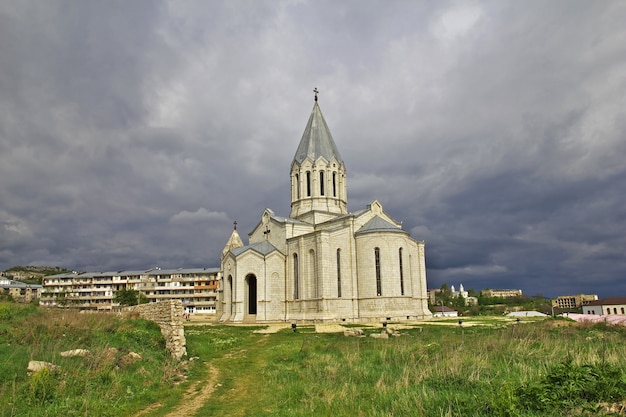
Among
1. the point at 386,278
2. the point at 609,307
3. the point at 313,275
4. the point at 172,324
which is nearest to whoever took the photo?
the point at 172,324

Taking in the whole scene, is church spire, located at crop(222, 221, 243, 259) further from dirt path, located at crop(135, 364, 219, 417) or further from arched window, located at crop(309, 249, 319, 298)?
dirt path, located at crop(135, 364, 219, 417)

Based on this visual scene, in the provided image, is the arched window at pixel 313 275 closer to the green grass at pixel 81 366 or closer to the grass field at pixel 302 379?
the grass field at pixel 302 379

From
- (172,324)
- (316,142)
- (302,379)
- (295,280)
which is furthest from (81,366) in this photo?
(316,142)

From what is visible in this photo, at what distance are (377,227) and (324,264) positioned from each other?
5.28 metres

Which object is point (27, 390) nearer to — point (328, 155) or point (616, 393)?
point (616, 393)

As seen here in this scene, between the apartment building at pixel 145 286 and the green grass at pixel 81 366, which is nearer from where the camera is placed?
the green grass at pixel 81 366

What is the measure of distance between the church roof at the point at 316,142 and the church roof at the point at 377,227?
780 centimetres

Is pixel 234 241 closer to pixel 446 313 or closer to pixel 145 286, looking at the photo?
pixel 446 313

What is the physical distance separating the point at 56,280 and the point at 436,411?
91.4m

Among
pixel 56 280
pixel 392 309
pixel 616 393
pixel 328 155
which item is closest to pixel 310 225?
pixel 328 155

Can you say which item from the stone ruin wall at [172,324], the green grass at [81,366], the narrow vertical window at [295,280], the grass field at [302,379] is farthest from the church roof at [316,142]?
the grass field at [302,379]

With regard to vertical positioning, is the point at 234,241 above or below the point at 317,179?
below

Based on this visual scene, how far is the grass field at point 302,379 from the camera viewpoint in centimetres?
690

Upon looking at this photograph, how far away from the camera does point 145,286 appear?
78.1m
